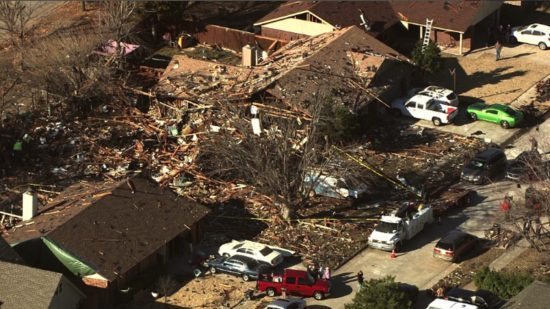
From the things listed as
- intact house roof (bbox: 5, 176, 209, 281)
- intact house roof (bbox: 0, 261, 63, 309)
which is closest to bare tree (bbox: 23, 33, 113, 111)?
intact house roof (bbox: 5, 176, 209, 281)

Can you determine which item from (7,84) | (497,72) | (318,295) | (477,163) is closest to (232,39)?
(7,84)

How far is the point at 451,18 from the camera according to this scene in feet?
222

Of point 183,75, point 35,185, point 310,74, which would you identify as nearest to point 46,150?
point 35,185

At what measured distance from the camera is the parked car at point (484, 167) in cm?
5450

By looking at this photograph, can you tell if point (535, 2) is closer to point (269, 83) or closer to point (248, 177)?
point (269, 83)

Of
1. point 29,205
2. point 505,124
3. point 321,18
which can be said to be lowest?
point 505,124

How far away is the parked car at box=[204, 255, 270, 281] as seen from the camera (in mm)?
48219

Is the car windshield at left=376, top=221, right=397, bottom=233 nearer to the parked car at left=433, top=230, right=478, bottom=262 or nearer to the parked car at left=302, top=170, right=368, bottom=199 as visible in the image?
the parked car at left=433, top=230, right=478, bottom=262

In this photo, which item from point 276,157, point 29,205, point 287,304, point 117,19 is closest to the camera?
point 287,304

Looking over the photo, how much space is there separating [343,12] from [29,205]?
79.7 ft

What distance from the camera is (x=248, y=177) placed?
175 feet

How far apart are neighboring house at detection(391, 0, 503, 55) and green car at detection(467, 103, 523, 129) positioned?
7.86 metres

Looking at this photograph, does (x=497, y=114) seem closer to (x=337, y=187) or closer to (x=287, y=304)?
(x=337, y=187)

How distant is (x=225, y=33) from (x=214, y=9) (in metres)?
5.60
